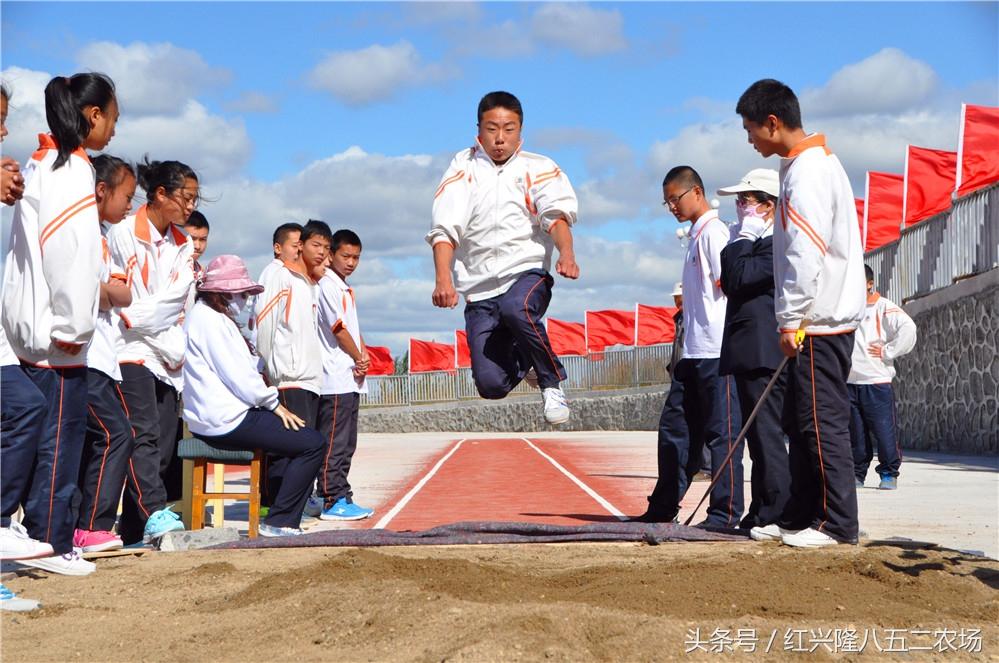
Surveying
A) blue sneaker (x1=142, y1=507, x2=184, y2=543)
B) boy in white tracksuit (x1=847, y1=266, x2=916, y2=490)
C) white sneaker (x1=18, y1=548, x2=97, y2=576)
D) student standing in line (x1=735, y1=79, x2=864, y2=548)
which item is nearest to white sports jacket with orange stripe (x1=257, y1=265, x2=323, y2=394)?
blue sneaker (x1=142, y1=507, x2=184, y2=543)

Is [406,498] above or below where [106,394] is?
below

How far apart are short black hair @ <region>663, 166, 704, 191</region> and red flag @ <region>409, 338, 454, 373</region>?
38403 millimetres

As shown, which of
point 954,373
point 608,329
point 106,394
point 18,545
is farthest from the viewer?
point 608,329

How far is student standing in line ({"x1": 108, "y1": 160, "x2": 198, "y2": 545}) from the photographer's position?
22.8ft

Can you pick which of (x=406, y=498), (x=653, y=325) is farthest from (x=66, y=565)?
(x=653, y=325)

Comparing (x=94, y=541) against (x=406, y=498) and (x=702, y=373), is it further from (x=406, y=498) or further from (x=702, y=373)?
(x=406, y=498)

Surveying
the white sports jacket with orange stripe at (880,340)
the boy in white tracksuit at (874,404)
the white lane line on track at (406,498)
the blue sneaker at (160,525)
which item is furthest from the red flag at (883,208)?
the blue sneaker at (160,525)

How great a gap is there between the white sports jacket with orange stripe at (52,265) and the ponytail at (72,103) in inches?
4.2

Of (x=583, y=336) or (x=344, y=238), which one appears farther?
(x=583, y=336)

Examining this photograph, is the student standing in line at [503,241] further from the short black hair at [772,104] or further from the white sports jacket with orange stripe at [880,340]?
the white sports jacket with orange stripe at [880,340]

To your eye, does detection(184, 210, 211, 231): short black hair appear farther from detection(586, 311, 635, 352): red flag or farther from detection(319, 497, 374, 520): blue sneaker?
detection(586, 311, 635, 352): red flag

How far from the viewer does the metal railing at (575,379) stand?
3584 cm

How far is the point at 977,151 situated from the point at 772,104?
46.9 ft

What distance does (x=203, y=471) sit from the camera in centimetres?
740
